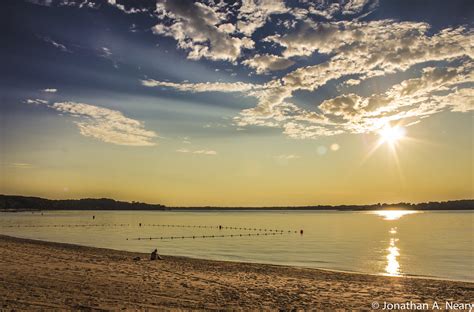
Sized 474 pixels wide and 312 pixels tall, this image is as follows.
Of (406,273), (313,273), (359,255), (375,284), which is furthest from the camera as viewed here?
(359,255)

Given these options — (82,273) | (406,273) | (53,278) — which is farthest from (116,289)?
(406,273)

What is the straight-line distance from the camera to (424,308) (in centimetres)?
1569

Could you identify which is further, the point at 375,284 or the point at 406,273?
the point at 406,273

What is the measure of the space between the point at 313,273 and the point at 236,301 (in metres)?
13.4

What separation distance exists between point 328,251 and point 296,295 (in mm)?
32113

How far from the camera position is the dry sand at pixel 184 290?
13.5m

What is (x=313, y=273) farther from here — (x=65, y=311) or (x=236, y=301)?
(x=65, y=311)

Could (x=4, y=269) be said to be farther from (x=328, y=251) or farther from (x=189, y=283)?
(x=328, y=251)

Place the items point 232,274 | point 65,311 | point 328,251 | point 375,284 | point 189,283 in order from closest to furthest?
1. point 65,311
2. point 189,283
3. point 375,284
4. point 232,274
5. point 328,251

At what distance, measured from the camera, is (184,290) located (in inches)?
660

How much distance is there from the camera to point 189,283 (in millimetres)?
18828

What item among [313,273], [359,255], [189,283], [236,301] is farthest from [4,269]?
[359,255]

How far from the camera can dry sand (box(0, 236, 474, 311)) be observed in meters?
13.5

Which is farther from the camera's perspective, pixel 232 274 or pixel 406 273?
pixel 406 273
